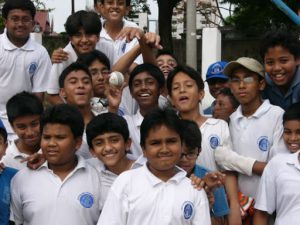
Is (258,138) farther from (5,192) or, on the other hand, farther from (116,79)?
(5,192)

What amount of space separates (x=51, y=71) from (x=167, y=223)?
1987mm

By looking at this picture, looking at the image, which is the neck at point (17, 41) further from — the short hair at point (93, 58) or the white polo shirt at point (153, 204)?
the white polo shirt at point (153, 204)

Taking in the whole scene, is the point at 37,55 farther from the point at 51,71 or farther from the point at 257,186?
the point at 257,186

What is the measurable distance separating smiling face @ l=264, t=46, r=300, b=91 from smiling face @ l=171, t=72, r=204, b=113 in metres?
0.51

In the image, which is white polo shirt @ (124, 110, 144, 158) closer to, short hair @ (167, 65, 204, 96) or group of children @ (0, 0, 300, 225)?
group of children @ (0, 0, 300, 225)

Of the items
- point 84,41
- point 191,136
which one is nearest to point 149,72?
point 84,41

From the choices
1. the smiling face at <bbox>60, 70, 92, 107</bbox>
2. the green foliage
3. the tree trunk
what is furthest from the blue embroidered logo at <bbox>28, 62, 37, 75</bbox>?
the tree trunk

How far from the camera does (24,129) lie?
3.98 m

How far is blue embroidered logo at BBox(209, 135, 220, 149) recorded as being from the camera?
3885mm

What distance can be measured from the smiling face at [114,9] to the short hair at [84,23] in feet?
0.72

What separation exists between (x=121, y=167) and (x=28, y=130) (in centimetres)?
71

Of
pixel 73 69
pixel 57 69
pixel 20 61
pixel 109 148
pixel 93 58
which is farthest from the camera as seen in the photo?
pixel 20 61

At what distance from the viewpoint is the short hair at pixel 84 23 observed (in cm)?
466

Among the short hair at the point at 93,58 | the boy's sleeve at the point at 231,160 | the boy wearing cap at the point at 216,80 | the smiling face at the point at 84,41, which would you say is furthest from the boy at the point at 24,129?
the boy wearing cap at the point at 216,80
